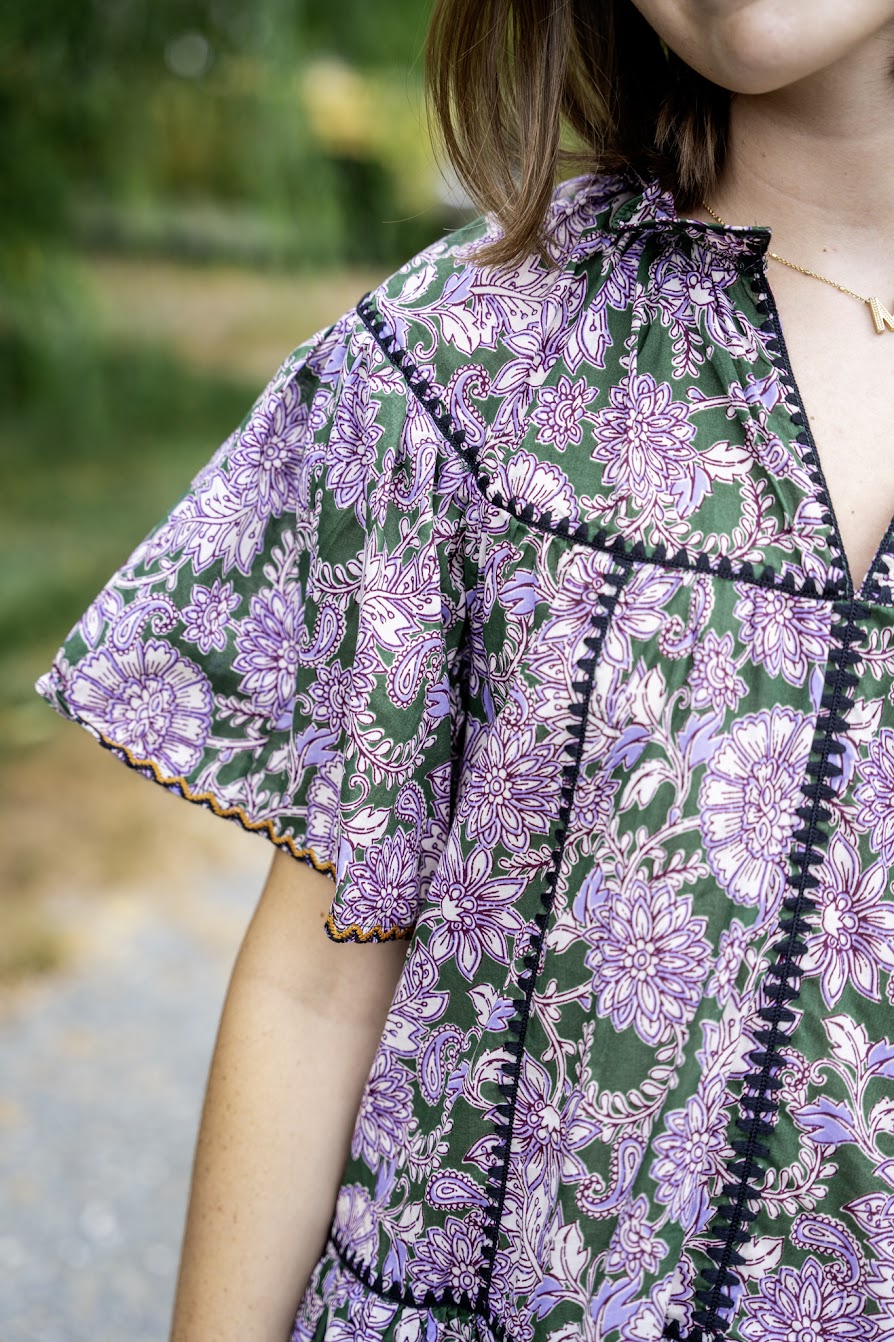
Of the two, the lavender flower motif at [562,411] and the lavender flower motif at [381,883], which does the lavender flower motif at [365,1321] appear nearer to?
the lavender flower motif at [381,883]

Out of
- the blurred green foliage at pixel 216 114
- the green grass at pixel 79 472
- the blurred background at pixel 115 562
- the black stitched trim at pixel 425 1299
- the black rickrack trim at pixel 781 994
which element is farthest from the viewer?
the green grass at pixel 79 472

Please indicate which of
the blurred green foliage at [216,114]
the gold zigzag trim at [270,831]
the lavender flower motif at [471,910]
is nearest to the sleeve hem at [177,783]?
the gold zigzag trim at [270,831]

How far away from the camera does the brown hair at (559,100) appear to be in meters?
0.75

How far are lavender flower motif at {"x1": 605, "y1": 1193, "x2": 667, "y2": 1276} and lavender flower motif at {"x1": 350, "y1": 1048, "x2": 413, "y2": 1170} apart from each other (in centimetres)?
14

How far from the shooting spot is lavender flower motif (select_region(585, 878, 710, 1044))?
2.11 ft

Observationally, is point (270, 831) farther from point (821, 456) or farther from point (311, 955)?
point (821, 456)

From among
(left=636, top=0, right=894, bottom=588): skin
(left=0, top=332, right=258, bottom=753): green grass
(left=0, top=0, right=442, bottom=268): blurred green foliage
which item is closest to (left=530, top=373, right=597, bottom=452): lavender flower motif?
(left=636, top=0, right=894, bottom=588): skin

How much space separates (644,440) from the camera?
0.66 metres

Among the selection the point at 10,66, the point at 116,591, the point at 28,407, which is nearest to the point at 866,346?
the point at 116,591

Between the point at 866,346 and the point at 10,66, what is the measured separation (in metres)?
2.70

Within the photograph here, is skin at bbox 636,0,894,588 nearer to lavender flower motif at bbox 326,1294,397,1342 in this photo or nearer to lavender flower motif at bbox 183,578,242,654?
lavender flower motif at bbox 183,578,242,654

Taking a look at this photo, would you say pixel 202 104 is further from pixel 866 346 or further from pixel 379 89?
pixel 866 346

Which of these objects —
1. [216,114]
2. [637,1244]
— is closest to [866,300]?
[637,1244]

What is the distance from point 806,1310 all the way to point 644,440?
1.35ft
